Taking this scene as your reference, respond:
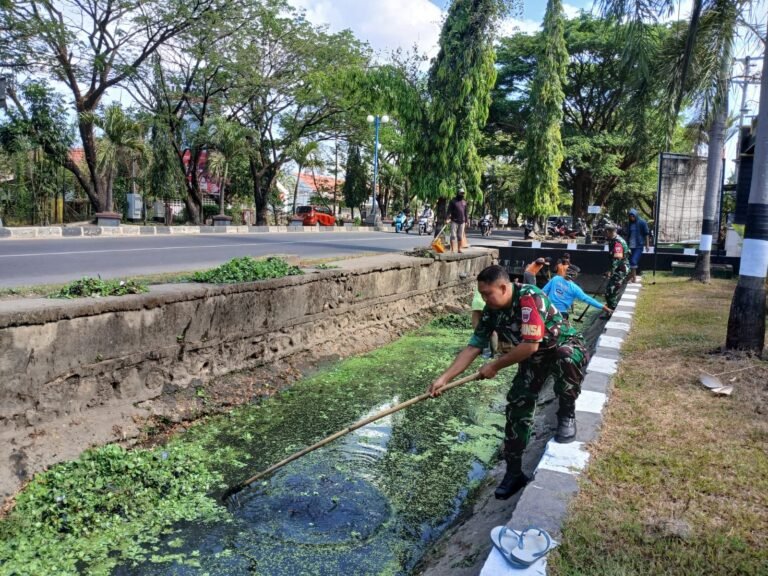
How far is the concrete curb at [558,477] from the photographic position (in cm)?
255

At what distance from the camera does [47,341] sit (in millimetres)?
4391

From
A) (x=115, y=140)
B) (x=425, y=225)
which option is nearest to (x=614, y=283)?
(x=425, y=225)

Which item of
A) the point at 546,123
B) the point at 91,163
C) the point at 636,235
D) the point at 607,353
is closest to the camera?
the point at 607,353

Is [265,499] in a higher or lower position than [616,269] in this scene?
lower

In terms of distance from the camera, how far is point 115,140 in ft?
72.2

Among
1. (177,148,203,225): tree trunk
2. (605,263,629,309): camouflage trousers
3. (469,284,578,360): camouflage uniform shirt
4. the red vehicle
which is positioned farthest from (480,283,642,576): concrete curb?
the red vehicle

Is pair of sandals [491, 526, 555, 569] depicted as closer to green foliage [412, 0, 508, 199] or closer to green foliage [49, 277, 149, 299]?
green foliage [49, 277, 149, 299]

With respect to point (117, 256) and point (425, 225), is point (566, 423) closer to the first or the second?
point (117, 256)

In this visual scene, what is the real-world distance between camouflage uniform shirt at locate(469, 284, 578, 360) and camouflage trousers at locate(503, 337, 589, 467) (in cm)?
7

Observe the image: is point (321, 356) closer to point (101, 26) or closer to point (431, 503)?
point (431, 503)

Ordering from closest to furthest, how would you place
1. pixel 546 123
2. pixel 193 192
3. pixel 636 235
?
pixel 636 235 → pixel 546 123 → pixel 193 192

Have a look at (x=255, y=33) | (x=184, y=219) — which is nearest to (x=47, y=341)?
(x=255, y=33)

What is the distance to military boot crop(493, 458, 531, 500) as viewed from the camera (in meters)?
3.69

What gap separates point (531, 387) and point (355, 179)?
37.2 meters
